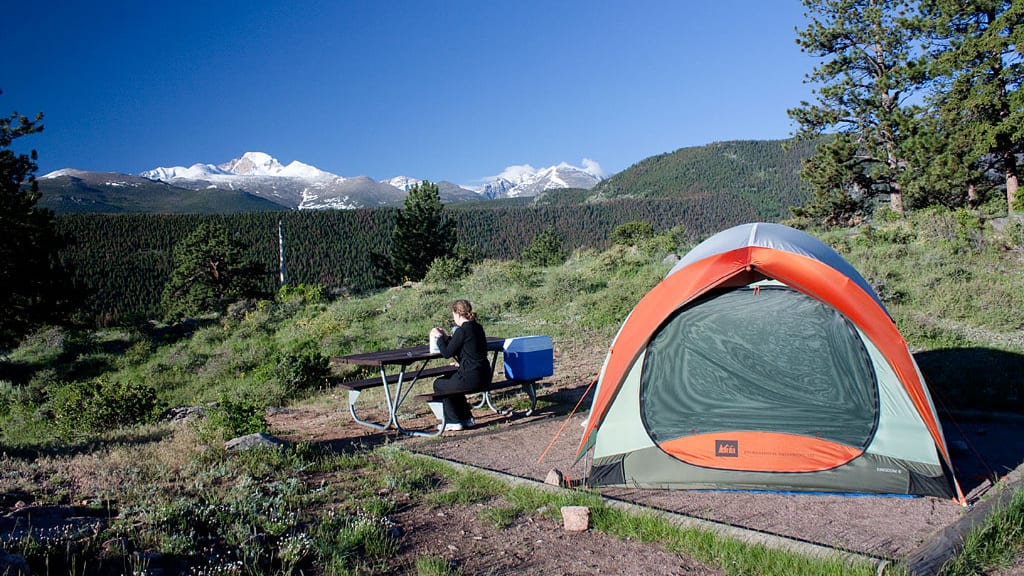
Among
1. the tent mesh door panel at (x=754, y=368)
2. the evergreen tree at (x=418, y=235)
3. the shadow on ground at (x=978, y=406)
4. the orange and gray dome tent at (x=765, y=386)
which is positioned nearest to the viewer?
the orange and gray dome tent at (x=765, y=386)

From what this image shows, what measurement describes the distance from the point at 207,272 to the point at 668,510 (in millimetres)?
36625

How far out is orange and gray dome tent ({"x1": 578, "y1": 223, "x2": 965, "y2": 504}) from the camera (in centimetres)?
466

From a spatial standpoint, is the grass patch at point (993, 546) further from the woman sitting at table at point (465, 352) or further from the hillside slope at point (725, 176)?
the hillside slope at point (725, 176)

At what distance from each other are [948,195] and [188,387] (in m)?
21.0

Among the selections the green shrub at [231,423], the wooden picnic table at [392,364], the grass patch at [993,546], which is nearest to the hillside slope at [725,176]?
the wooden picnic table at [392,364]

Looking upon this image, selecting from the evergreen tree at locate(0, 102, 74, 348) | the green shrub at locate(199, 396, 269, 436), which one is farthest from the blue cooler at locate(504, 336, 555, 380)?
the evergreen tree at locate(0, 102, 74, 348)

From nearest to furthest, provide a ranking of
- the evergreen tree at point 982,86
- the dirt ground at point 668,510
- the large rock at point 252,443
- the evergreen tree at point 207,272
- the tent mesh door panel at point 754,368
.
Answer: the dirt ground at point 668,510, the tent mesh door panel at point 754,368, the large rock at point 252,443, the evergreen tree at point 982,86, the evergreen tree at point 207,272

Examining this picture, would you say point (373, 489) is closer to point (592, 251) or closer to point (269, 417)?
point (269, 417)

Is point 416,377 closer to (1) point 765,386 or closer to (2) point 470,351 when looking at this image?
(2) point 470,351

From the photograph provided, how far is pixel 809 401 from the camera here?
5.05 meters

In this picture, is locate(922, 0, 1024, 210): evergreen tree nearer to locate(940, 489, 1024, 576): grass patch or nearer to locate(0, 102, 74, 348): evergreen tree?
locate(940, 489, 1024, 576): grass patch

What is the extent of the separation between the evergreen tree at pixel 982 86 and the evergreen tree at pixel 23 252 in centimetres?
2721

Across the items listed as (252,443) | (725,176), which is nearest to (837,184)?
(252,443)

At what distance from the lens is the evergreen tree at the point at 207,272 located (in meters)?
35.2
